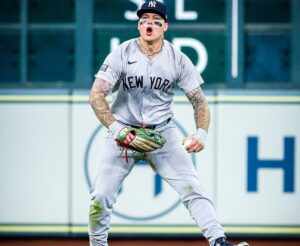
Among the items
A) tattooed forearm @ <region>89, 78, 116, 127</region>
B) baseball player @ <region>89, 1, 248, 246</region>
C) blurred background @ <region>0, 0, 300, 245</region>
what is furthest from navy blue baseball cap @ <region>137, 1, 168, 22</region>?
blurred background @ <region>0, 0, 300, 245</region>

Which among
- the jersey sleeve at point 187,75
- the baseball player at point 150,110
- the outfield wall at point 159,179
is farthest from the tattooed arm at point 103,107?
the outfield wall at point 159,179

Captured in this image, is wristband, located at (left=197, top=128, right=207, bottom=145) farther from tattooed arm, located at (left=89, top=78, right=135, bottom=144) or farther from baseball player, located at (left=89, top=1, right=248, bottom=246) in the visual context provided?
tattooed arm, located at (left=89, top=78, right=135, bottom=144)

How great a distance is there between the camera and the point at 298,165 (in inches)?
350

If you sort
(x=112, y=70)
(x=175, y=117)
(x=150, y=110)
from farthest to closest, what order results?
(x=175, y=117)
(x=150, y=110)
(x=112, y=70)

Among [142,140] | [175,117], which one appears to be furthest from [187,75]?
[175,117]

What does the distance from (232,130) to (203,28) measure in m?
0.81

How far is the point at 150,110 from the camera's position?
7.21 m

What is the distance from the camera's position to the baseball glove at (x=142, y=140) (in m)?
6.94

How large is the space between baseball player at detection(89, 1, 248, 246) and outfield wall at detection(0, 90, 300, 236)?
1.64 meters

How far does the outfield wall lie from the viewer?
890 centimetres

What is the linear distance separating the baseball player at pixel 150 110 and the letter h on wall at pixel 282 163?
1.74 m

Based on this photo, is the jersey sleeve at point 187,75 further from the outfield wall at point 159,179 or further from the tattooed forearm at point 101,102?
the outfield wall at point 159,179

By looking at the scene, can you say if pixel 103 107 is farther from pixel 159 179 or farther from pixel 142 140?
pixel 159 179

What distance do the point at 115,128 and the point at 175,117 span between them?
1.97 m
